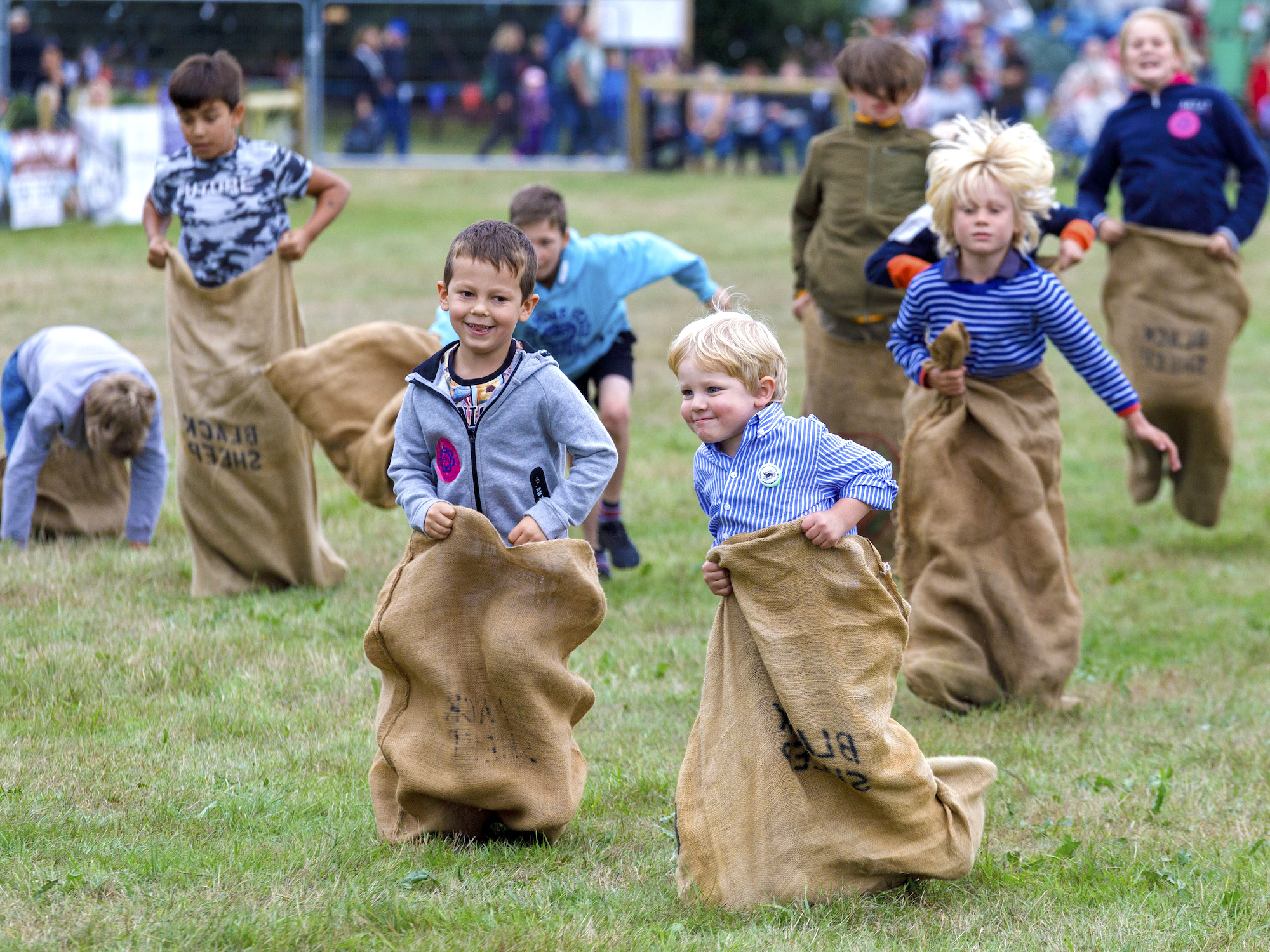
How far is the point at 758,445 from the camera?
361cm

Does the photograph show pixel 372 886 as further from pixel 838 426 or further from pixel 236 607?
pixel 838 426

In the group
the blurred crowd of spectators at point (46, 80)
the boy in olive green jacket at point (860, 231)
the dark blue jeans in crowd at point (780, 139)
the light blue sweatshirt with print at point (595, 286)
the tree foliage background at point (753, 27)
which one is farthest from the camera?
the tree foliage background at point (753, 27)

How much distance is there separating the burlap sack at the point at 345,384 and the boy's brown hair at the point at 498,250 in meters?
1.98

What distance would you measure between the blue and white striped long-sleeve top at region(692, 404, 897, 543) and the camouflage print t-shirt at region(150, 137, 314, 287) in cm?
320

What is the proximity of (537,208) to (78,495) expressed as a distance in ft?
9.46

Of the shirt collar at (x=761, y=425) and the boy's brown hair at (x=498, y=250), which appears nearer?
the shirt collar at (x=761, y=425)

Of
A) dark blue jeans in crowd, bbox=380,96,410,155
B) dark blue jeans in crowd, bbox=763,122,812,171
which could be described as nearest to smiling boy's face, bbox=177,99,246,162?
dark blue jeans in crowd, bbox=380,96,410,155

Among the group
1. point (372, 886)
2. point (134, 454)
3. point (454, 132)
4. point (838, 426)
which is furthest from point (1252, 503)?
point (454, 132)

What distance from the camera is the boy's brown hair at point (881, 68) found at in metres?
6.32

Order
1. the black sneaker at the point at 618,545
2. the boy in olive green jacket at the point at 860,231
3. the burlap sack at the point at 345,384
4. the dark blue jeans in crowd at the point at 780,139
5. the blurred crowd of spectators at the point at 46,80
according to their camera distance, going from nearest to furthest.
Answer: the burlap sack at the point at 345,384, the boy in olive green jacket at the point at 860,231, the black sneaker at the point at 618,545, the blurred crowd of spectators at the point at 46,80, the dark blue jeans in crowd at the point at 780,139

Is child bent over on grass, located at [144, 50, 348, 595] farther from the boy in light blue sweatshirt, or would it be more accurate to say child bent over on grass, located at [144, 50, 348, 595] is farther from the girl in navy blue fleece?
the girl in navy blue fleece

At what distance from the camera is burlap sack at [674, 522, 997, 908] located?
3.49m

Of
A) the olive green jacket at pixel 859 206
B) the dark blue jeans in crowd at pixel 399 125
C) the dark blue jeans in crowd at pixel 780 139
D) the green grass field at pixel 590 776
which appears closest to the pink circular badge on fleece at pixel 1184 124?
the olive green jacket at pixel 859 206

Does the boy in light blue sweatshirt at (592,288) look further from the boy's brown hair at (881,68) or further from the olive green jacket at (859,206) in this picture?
the boy's brown hair at (881,68)
